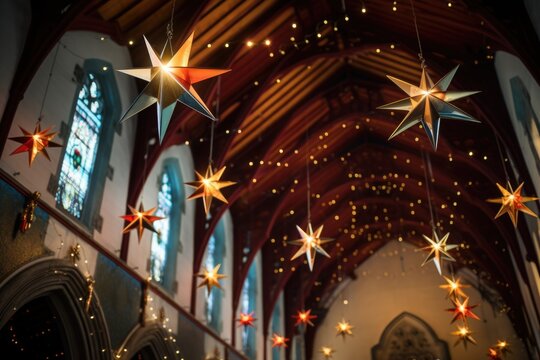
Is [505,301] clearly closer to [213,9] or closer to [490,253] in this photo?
[490,253]

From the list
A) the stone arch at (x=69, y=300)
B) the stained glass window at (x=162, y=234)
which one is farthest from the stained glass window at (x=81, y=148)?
the stained glass window at (x=162, y=234)

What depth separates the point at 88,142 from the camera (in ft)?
32.3

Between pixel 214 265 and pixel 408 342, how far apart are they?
428 inches

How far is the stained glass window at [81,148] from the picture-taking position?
890 cm

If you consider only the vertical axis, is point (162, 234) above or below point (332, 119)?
below

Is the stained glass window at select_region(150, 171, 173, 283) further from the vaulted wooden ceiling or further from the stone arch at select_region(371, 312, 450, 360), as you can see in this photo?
the stone arch at select_region(371, 312, 450, 360)

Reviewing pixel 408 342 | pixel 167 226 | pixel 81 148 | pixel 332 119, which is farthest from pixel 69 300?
pixel 408 342

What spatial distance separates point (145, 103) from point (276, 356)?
1724 cm

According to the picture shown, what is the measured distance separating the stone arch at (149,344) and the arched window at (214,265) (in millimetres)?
3285

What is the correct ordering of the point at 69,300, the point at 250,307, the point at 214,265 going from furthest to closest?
1. the point at 250,307
2. the point at 214,265
3. the point at 69,300

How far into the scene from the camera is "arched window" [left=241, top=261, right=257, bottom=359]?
703 inches

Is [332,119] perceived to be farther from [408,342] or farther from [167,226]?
[408,342]

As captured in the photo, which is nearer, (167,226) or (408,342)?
(167,226)

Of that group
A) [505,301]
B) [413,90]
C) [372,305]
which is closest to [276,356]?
[372,305]
